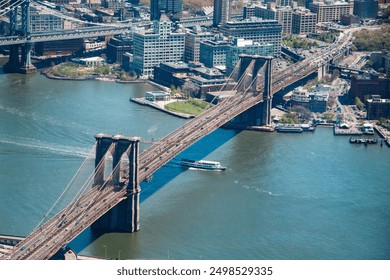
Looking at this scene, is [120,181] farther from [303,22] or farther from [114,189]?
[303,22]

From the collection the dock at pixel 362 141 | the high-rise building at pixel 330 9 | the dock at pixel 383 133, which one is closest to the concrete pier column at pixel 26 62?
the dock at pixel 383 133

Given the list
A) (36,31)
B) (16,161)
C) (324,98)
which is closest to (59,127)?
(16,161)

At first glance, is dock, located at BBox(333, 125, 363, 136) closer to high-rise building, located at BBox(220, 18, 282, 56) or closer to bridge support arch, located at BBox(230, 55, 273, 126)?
bridge support arch, located at BBox(230, 55, 273, 126)

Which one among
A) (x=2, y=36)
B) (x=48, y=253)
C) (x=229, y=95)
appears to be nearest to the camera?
(x=48, y=253)

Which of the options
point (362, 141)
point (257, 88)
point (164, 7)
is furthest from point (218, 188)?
point (164, 7)

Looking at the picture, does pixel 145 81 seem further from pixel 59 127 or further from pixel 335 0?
pixel 335 0

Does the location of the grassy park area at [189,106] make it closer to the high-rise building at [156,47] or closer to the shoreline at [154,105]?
the shoreline at [154,105]
